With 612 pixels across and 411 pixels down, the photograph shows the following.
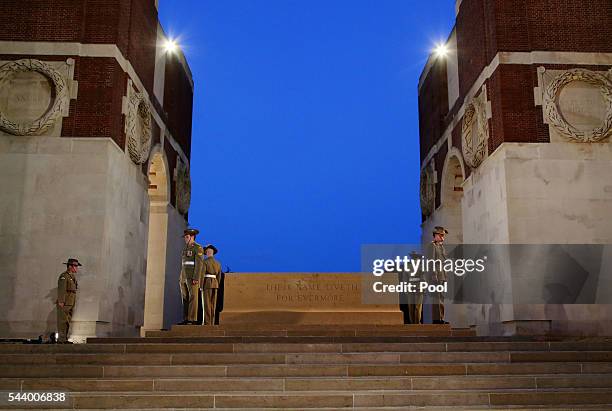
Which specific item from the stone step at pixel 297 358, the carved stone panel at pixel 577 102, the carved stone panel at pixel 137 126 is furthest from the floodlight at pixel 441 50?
the stone step at pixel 297 358

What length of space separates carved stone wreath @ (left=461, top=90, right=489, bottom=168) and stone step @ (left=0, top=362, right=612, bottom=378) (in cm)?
922

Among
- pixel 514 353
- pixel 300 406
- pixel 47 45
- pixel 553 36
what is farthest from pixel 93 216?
pixel 553 36

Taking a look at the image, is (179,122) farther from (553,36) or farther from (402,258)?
(553,36)

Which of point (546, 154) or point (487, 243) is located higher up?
point (546, 154)

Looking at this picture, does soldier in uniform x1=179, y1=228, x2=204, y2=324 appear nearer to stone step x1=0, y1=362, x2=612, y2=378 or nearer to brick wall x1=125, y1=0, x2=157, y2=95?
stone step x1=0, y1=362, x2=612, y2=378

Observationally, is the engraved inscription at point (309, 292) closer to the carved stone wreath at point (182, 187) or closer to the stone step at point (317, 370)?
the stone step at point (317, 370)

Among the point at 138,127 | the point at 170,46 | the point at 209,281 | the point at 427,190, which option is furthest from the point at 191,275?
the point at 427,190

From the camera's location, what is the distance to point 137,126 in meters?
19.0

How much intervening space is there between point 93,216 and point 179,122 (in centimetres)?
1048

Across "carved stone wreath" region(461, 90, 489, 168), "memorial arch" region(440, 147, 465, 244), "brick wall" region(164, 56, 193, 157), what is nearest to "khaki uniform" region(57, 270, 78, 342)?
"brick wall" region(164, 56, 193, 157)

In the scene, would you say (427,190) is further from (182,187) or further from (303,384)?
(303,384)

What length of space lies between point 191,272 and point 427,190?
42.9ft

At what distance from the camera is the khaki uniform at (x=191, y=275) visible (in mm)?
15258

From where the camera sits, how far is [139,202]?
755 inches
